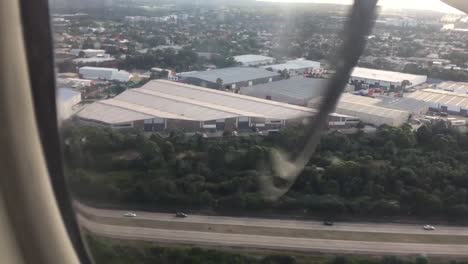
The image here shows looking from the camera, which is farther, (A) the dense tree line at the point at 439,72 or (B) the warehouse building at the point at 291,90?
(A) the dense tree line at the point at 439,72

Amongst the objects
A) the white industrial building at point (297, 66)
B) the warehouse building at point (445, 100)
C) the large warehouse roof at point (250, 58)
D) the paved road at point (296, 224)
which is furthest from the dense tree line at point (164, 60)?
the warehouse building at point (445, 100)

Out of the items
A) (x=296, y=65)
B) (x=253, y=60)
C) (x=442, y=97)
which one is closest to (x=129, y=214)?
(x=253, y=60)

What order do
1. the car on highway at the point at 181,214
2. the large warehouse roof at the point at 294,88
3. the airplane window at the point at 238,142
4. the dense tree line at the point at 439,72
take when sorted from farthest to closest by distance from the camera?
the car on highway at the point at 181,214 < the dense tree line at the point at 439,72 < the airplane window at the point at 238,142 < the large warehouse roof at the point at 294,88

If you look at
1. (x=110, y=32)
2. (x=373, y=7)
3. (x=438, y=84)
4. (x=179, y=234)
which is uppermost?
(x=373, y=7)

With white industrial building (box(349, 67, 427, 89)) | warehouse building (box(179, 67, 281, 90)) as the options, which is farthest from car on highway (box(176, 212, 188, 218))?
white industrial building (box(349, 67, 427, 89))

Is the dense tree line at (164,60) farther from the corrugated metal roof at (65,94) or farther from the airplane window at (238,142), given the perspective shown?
the corrugated metal roof at (65,94)

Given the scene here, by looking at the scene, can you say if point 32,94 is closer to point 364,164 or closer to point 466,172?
point 364,164

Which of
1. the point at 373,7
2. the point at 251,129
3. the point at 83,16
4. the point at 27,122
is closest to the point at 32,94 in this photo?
the point at 27,122
